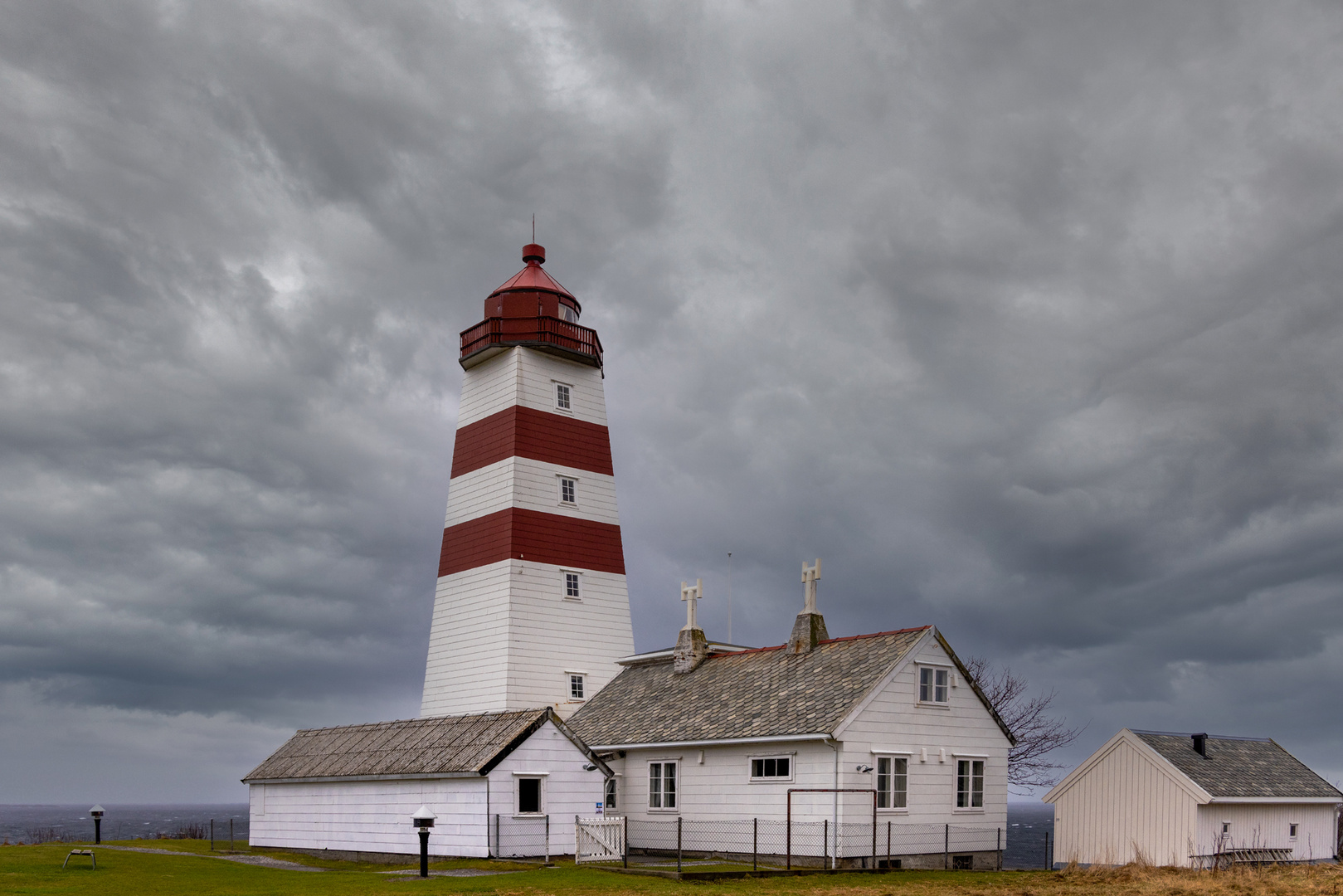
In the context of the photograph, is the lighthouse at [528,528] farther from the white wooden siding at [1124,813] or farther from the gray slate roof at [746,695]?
the white wooden siding at [1124,813]

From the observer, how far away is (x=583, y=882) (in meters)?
21.6

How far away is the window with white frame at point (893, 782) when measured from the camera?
26234mm

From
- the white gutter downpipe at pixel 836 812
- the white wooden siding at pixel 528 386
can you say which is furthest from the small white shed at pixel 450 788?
the white wooden siding at pixel 528 386

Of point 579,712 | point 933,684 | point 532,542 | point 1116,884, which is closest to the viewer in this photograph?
point 1116,884

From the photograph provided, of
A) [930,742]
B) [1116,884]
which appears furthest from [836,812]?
[1116,884]

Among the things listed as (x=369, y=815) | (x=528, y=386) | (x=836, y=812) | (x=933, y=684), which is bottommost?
(x=369, y=815)

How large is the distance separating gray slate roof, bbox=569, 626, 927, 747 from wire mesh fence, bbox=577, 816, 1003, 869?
2.06 metres

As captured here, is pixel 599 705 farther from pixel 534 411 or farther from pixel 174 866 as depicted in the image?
pixel 174 866

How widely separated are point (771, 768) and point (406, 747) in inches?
395

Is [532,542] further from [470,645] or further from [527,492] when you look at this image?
[470,645]

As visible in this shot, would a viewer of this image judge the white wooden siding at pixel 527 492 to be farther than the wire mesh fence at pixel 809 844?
Yes

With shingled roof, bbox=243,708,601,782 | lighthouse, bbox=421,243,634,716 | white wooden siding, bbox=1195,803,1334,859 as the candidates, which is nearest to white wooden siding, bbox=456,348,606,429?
lighthouse, bbox=421,243,634,716

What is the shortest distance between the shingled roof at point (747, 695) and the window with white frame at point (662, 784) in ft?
2.46

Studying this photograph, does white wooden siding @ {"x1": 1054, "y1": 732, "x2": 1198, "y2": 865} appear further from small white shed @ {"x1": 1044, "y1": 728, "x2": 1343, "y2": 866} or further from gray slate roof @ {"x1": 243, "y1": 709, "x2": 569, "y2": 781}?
gray slate roof @ {"x1": 243, "y1": 709, "x2": 569, "y2": 781}
